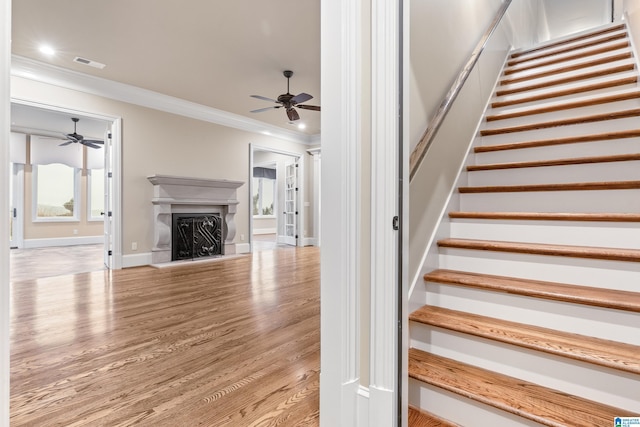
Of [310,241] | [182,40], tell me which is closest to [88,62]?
[182,40]

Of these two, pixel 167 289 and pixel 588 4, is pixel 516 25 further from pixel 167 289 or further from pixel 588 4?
pixel 167 289

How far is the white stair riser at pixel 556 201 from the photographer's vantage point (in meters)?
1.87

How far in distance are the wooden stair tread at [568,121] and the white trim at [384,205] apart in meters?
1.87

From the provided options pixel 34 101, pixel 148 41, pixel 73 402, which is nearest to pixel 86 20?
pixel 148 41

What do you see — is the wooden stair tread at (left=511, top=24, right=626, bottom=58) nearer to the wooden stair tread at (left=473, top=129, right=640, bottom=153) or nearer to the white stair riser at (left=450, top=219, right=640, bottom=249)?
the wooden stair tread at (left=473, top=129, right=640, bottom=153)

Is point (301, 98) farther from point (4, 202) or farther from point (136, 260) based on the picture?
point (4, 202)

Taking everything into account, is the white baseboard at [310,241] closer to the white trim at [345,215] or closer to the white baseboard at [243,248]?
the white baseboard at [243,248]

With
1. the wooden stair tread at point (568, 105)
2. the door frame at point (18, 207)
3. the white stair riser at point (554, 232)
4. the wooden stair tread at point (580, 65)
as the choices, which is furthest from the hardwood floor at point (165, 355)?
the door frame at point (18, 207)

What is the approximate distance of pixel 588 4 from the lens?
626 cm

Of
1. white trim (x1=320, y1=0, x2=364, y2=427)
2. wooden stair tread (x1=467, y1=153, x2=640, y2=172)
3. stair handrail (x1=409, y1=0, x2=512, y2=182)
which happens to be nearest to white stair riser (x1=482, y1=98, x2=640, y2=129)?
wooden stair tread (x1=467, y1=153, x2=640, y2=172)

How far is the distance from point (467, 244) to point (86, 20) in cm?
398

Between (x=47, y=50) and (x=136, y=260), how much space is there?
9.80ft

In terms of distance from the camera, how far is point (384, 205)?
132cm

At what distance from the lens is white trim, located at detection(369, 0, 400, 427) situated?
50.8 inches
